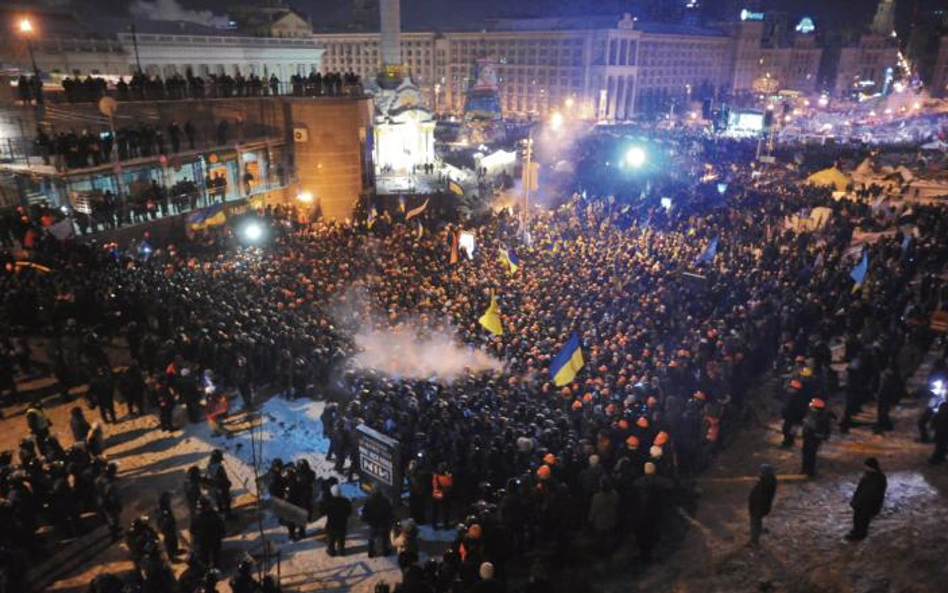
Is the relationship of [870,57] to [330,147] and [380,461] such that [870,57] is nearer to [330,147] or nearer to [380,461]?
[330,147]

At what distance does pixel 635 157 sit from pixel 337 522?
118ft

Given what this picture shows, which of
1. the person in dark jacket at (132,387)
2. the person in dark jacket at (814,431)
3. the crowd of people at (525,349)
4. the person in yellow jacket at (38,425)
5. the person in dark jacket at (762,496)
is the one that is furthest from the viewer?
the person in dark jacket at (132,387)

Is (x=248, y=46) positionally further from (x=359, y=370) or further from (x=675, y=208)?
(x=359, y=370)

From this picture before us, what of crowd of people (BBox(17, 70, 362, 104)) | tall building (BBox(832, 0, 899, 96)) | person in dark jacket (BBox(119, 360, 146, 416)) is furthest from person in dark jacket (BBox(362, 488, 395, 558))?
tall building (BBox(832, 0, 899, 96))

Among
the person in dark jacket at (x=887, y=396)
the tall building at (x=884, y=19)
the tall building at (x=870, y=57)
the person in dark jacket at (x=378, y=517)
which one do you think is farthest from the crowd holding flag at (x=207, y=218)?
the tall building at (x=884, y=19)

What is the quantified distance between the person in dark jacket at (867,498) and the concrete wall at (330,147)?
85.4 feet

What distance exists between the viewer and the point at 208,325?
1410 cm

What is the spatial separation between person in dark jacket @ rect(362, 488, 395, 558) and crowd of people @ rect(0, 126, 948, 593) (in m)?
0.04

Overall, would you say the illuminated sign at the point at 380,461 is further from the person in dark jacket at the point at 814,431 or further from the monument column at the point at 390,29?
the monument column at the point at 390,29

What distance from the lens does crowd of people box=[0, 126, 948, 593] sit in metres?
8.99

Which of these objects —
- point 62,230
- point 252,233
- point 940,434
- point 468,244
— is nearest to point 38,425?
point 62,230

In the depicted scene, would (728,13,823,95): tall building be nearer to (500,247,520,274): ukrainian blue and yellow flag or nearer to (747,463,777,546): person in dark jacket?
(500,247,520,274): ukrainian blue and yellow flag

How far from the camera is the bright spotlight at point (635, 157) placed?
1578 inches

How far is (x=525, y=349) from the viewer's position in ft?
45.3
